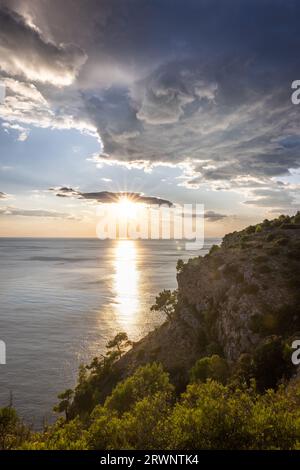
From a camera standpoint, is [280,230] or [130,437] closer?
[130,437]

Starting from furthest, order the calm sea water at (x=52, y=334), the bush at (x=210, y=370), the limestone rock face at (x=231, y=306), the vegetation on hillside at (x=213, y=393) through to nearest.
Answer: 1. the calm sea water at (x=52, y=334)
2. the limestone rock face at (x=231, y=306)
3. the bush at (x=210, y=370)
4. the vegetation on hillside at (x=213, y=393)

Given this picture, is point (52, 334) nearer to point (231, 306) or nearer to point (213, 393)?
point (231, 306)

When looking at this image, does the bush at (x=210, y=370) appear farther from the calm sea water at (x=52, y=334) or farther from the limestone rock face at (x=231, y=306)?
the calm sea water at (x=52, y=334)

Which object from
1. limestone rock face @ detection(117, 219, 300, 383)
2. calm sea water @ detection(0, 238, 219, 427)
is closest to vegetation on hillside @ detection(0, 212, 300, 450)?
limestone rock face @ detection(117, 219, 300, 383)

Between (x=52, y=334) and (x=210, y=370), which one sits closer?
(x=210, y=370)

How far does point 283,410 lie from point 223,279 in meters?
56.5

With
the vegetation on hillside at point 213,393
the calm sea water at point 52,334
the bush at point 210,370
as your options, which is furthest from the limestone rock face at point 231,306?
the calm sea water at point 52,334

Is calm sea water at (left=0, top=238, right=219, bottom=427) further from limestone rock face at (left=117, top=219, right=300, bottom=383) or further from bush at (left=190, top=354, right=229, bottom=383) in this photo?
bush at (left=190, top=354, right=229, bottom=383)

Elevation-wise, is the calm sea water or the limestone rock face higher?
the limestone rock face

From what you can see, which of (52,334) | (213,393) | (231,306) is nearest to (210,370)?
(231,306)

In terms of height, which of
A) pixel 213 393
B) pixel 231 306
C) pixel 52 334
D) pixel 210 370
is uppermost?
pixel 213 393
